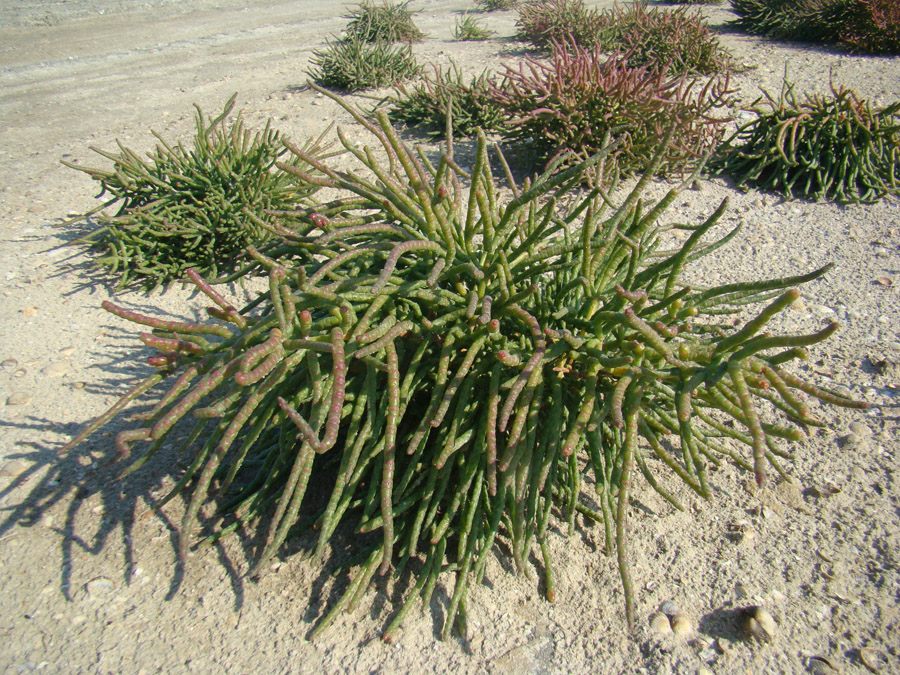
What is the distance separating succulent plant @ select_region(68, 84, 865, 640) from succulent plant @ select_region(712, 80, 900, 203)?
2980mm

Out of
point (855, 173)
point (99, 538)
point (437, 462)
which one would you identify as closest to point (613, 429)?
point (437, 462)

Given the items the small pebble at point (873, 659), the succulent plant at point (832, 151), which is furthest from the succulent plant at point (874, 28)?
the small pebble at point (873, 659)

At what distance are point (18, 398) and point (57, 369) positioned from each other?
0.26m

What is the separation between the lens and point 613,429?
1915 mm

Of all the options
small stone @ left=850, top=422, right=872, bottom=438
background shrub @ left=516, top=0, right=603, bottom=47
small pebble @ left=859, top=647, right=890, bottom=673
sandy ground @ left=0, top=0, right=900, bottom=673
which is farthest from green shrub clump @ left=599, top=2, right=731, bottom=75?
small pebble @ left=859, top=647, right=890, bottom=673

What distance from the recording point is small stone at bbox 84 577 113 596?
6.56 feet

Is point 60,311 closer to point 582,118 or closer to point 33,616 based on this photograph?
point 33,616

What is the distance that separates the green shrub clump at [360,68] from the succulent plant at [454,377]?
18.6ft

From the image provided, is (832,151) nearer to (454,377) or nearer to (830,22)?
(454,377)

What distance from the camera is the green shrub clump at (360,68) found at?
719 centimetres

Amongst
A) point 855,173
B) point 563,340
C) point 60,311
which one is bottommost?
point 60,311

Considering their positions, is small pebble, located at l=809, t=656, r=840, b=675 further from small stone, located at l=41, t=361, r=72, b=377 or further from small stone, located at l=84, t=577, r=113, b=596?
small stone, located at l=41, t=361, r=72, b=377

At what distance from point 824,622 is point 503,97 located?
3.93 metres

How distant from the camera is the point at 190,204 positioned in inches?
150
